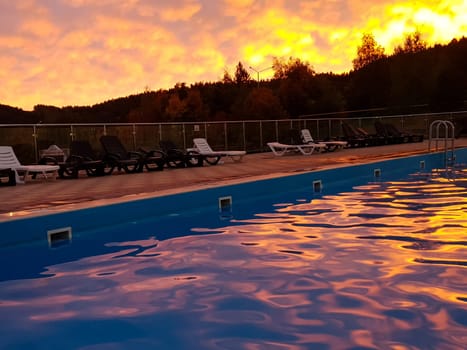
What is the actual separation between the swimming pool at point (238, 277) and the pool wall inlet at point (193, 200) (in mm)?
17

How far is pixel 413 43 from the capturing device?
5934 centimetres

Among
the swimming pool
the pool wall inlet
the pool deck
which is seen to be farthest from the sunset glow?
the swimming pool

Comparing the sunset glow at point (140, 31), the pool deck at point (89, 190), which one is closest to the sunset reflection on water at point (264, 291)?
the pool deck at point (89, 190)

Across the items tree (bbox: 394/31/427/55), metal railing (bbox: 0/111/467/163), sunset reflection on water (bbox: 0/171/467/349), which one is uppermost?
tree (bbox: 394/31/427/55)

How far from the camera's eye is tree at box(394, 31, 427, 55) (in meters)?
58.8

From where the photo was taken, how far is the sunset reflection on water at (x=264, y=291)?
9.37 feet

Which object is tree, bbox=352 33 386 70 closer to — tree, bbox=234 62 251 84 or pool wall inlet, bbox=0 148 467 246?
tree, bbox=234 62 251 84

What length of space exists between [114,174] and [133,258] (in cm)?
582

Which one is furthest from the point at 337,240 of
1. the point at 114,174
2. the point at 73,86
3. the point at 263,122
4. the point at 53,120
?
the point at 53,120

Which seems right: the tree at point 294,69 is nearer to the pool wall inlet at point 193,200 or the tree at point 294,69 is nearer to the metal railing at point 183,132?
the metal railing at point 183,132

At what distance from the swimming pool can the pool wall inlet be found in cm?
2

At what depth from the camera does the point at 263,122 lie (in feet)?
57.4

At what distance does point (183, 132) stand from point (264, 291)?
457 inches

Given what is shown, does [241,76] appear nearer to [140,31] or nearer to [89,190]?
[140,31]
